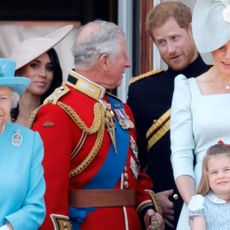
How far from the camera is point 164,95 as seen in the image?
6168 mm

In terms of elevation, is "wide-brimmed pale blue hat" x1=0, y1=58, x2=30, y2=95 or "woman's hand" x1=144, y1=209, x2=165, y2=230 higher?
"wide-brimmed pale blue hat" x1=0, y1=58, x2=30, y2=95

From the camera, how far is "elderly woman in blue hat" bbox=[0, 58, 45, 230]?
196 inches

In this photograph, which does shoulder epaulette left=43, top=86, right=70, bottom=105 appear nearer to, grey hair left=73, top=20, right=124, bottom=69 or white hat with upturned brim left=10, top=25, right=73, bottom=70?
grey hair left=73, top=20, right=124, bottom=69

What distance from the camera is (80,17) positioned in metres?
7.93

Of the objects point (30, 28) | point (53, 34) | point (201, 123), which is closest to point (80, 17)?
point (30, 28)

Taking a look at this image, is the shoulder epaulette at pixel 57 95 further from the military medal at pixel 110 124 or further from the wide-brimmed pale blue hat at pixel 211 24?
the wide-brimmed pale blue hat at pixel 211 24

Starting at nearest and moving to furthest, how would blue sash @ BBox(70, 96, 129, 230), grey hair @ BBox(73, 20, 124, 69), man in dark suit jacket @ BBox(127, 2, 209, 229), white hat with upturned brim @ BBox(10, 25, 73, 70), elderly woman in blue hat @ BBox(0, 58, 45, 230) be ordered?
elderly woman in blue hat @ BBox(0, 58, 45, 230) < blue sash @ BBox(70, 96, 129, 230) < grey hair @ BBox(73, 20, 124, 69) < man in dark suit jacket @ BBox(127, 2, 209, 229) < white hat with upturned brim @ BBox(10, 25, 73, 70)

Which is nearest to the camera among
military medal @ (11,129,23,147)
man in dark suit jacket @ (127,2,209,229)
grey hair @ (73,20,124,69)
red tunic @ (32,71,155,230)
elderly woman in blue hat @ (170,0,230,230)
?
military medal @ (11,129,23,147)

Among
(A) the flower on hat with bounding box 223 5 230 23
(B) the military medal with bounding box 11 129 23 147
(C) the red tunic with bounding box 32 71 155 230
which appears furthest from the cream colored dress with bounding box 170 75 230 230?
(B) the military medal with bounding box 11 129 23 147

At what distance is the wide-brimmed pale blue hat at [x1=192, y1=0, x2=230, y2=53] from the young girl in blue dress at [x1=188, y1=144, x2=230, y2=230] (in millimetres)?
451

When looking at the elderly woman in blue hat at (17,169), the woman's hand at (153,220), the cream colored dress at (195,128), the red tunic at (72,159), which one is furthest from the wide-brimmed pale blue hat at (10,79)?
the woman's hand at (153,220)

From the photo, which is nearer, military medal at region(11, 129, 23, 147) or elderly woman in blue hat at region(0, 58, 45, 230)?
elderly woman in blue hat at region(0, 58, 45, 230)

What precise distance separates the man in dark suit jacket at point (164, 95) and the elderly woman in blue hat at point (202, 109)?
0.66 meters

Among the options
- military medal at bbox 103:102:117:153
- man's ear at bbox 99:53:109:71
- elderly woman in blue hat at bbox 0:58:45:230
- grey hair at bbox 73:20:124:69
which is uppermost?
grey hair at bbox 73:20:124:69
